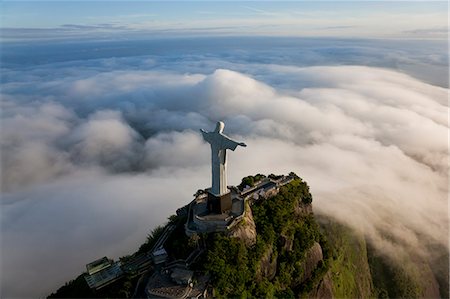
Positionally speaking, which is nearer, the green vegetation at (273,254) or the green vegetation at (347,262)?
the green vegetation at (273,254)

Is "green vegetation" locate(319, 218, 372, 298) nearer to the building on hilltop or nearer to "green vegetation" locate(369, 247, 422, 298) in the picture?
"green vegetation" locate(369, 247, 422, 298)

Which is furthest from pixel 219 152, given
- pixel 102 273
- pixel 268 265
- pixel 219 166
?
pixel 102 273

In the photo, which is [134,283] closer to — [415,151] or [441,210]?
[441,210]

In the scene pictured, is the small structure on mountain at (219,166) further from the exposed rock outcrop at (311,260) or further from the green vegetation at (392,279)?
the green vegetation at (392,279)

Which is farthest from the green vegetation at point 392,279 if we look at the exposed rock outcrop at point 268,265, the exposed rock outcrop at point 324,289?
the exposed rock outcrop at point 268,265

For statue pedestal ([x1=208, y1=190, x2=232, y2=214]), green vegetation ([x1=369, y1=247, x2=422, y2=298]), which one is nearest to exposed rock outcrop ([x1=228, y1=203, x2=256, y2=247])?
statue pedestal ([x1=208, y1=190, x2=232, y2=214])
